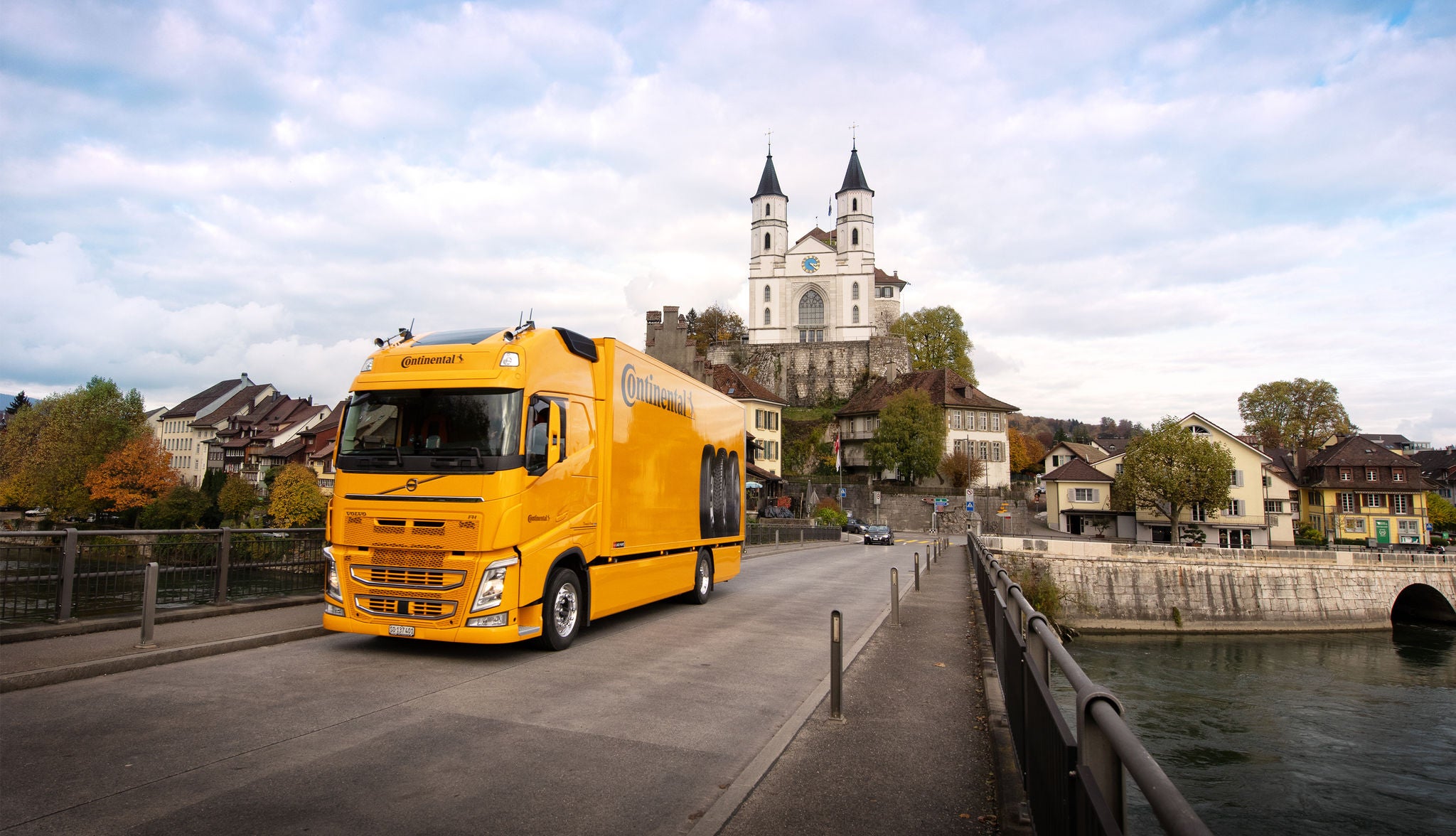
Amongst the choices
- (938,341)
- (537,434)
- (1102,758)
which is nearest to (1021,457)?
(938,341)

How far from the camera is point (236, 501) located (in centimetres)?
5869

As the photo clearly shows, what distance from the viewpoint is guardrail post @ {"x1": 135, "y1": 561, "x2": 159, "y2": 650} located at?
8.98m

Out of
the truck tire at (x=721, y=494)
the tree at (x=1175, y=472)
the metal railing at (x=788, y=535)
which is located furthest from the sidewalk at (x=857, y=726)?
the tree at (x=1175, y=472)

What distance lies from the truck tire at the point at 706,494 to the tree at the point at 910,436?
5323 centimetres

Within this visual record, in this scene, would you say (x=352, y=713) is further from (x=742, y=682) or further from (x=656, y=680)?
(x=742, y=682)

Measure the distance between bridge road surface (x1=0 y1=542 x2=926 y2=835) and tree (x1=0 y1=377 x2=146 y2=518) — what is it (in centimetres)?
6853

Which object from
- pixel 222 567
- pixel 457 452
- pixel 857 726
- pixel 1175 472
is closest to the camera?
pixel 857 726

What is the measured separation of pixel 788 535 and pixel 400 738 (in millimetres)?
37130

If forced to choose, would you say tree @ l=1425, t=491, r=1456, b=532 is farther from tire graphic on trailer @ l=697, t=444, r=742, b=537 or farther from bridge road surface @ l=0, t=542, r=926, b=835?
bridge road surface @ l=0, t=542, r=926, b=835

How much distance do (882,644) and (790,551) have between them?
2345 centimetres

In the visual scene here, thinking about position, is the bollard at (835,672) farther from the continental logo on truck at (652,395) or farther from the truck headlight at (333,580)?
the truck headlight at (333,580)

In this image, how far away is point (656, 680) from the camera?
8578 millimetres

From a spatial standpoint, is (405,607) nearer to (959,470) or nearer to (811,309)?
(959,470)

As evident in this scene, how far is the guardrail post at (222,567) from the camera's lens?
1167cm
